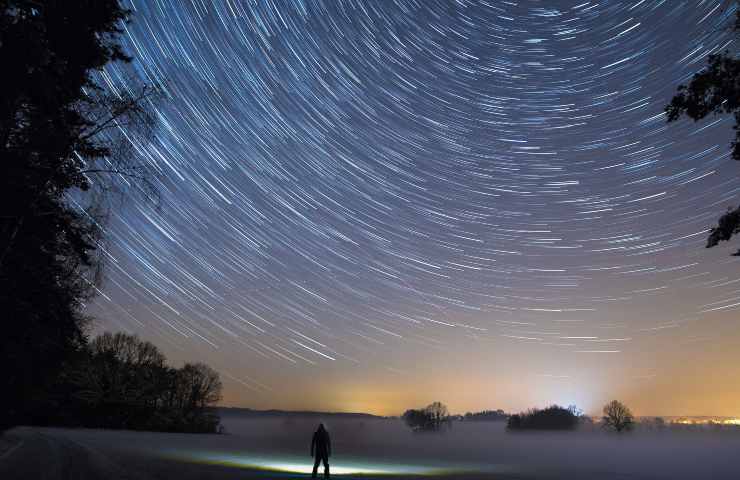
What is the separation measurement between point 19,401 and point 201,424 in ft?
187

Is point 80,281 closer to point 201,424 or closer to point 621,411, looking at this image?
point 201,424

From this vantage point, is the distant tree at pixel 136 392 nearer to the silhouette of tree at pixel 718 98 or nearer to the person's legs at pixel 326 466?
the person's legs at pixel 326 466

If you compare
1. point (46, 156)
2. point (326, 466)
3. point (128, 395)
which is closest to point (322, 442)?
point (326, 466)

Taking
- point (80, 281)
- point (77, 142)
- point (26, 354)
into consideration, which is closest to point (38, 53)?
point (77, 142)

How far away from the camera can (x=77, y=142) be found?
1002 cm

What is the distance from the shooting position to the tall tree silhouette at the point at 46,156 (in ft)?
29.1

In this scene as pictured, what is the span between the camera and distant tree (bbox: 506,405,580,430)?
162 metres

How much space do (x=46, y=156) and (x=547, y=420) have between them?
6846 inches

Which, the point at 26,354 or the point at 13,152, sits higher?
the point at 13,152

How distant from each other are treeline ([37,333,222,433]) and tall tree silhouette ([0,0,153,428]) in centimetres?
4016

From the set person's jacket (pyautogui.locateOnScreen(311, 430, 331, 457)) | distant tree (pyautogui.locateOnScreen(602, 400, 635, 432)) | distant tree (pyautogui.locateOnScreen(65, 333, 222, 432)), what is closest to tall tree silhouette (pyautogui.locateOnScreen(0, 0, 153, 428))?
person's jacket (pyautogui.locateOnScreen(311, 430, 331, 457))

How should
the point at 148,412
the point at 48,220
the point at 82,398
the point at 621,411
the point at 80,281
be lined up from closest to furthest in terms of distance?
the point at 48,220, the point at 80,281, the point at 82,398, the point at 148,412, the point at 621,411

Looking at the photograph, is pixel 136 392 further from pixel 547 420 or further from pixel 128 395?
pixel 547 420

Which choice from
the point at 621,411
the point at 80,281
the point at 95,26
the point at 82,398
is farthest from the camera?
the point at 621,411
